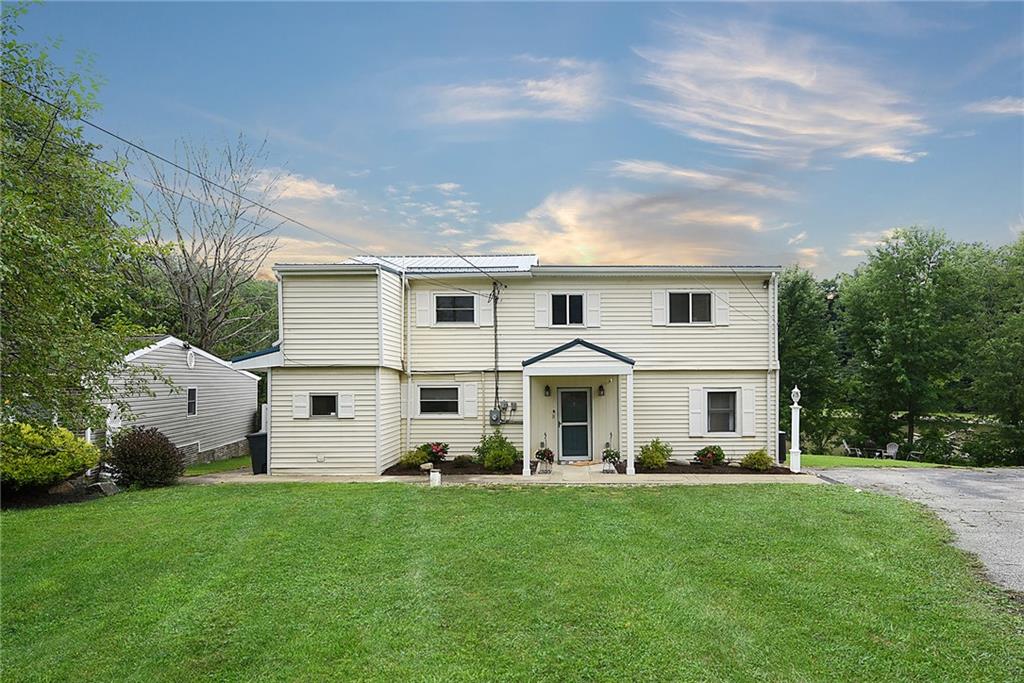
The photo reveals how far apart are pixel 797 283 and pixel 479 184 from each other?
59.9ft

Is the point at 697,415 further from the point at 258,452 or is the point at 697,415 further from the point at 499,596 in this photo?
the point at 258,452

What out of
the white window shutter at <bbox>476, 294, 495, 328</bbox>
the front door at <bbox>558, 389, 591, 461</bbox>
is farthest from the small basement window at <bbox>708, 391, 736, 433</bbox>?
the white window shutter at <bbox>476, 294, 495, 328</bbox>

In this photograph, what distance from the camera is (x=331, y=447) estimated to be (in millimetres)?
13219

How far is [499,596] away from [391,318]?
9.08 metres

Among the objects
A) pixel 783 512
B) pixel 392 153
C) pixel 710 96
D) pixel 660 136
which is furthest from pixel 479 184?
pixel 783 512

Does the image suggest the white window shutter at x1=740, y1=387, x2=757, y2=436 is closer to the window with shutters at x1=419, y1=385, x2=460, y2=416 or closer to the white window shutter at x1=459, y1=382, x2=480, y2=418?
the white window shutter at x1=459, y1=382, x2=480, y2=418

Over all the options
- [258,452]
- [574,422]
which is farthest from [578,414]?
[258,452]

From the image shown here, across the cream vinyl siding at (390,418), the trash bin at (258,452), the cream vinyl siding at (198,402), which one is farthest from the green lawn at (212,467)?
the cream vinyl siding at (390,418)

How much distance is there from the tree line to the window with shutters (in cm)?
1667

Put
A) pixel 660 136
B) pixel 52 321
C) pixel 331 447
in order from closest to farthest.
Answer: pixel 52 321 < pixel 331 447 < pixel 660 136

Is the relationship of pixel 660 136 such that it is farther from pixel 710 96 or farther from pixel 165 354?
pixel 165 354

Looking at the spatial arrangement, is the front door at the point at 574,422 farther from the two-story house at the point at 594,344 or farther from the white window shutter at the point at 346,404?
the white window shutter at the point at 346,404

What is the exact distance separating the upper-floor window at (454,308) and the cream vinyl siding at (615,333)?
25cm

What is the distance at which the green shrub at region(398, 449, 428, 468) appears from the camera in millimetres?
13727
